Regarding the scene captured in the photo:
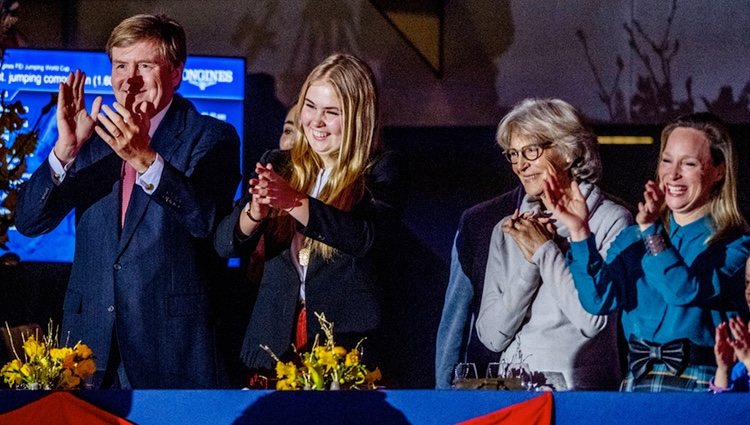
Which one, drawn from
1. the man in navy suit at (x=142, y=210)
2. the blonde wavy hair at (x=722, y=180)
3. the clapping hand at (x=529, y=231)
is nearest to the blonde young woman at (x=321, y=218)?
the man in navy suit at (x=142, y=210)

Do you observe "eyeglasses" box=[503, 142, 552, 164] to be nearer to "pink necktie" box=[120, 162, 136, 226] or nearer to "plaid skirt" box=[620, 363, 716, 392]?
"plaid skirt" box=[620, 363, 716, 392]

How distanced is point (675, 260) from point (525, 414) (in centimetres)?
113

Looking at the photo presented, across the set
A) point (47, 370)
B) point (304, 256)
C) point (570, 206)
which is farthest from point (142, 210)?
point (570, 206)

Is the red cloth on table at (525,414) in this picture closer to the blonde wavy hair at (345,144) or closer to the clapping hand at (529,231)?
the clapping hand at (529,231)

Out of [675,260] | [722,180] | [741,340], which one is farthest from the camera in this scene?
[722,180]

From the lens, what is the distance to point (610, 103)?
5465 mm

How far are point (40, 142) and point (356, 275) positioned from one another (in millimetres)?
1668

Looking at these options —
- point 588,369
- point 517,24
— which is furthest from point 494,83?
point 588,369

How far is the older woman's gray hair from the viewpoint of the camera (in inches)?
188

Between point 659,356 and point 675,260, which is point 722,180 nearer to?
point 675,260

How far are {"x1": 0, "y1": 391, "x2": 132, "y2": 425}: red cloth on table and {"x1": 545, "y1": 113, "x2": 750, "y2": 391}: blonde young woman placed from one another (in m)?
1.80

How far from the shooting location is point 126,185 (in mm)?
4945

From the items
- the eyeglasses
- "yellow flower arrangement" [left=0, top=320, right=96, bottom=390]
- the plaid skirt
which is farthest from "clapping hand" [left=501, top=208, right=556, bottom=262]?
"yellow flower arrangement" [left=0, top=320, right=96, bottom=390]

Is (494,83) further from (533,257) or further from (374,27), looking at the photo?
(533,257)
